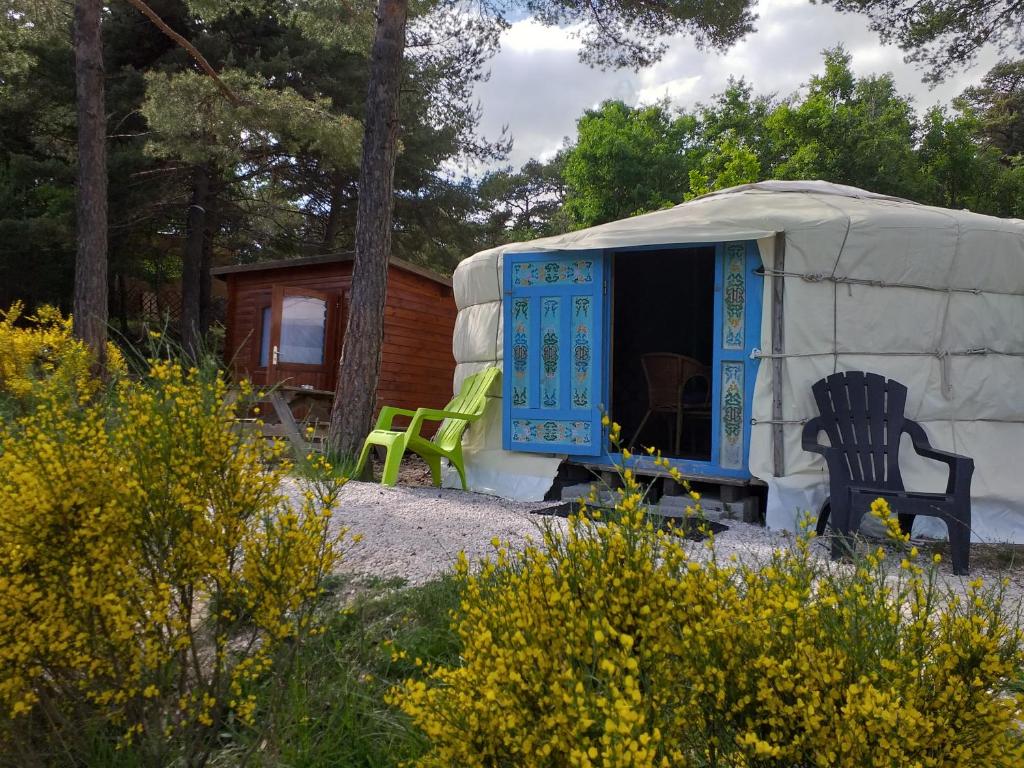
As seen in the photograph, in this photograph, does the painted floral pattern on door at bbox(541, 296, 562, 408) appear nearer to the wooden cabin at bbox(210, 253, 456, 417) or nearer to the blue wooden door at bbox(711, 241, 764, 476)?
the blue wooden door at bbox(711, 241, 764, 476)

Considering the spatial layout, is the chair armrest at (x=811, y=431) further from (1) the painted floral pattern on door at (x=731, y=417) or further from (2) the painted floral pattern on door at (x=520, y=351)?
(2) the painted floral pattern on door at (x=520, y=351)

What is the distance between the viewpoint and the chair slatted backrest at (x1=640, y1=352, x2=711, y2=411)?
5.52 metres

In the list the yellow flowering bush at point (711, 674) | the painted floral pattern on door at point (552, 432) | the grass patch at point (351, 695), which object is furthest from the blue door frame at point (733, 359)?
the yellow flowering bush at point (711, 674)

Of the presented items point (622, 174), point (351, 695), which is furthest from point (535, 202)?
point (351, 695)

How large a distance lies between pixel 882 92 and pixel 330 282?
13150 mm

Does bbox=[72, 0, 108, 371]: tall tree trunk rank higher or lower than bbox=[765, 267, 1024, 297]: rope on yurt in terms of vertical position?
higher

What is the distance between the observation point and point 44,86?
10.2 m

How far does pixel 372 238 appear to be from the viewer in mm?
5645

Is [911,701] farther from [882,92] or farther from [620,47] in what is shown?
[882,92]

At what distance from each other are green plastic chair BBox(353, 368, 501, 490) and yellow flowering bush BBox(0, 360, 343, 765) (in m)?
3.11

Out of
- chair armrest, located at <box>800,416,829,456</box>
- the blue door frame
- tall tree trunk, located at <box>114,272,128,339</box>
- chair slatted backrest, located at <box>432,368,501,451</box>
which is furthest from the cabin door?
tall tree trunk, located at <box>114,272,128,339</box>

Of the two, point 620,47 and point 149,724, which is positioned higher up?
point 620,47

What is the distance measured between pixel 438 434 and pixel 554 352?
1.09 metres

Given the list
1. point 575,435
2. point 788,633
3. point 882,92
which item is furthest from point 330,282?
point 882,92
